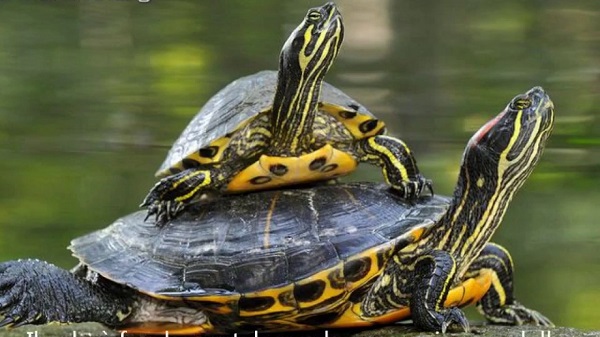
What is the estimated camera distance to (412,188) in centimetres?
271

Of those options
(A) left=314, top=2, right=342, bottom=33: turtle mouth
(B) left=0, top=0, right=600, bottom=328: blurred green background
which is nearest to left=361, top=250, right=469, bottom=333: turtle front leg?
(A) left=314, top=2, right=342, bottom=33: turtle mouth

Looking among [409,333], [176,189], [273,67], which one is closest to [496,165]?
[409,333]

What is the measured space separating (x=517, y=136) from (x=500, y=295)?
0.79 m

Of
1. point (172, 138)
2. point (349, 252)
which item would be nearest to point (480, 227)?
point (349, 252)

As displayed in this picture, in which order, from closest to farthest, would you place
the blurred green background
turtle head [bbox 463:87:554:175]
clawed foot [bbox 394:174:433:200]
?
1. turtle head [bbox 463:87:554:175]
2. clawed foot [bbox 394:174:433:200]
3. the blurred green background

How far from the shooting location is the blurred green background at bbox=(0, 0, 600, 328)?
16.5 feet

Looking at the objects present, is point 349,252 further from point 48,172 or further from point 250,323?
point 48,172

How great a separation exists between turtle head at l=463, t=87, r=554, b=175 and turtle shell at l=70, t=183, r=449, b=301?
0.29 metres

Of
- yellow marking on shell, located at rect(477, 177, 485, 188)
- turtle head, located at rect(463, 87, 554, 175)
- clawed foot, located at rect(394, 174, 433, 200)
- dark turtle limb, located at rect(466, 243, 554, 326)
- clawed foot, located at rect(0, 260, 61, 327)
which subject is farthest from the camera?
dark turtle limb, located at rect(466, 243, 554, 326)

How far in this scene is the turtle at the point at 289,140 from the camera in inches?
104

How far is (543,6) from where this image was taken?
5.12m

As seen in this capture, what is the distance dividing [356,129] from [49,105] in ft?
12.8

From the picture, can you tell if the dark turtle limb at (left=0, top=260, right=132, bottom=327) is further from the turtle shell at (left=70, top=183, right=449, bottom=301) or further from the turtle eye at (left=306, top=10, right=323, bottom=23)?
the turtle eye at (left=306, top=10, right=323, bottom=23)

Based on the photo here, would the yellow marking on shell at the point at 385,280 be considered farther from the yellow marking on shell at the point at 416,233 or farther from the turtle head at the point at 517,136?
the turtle head at the point at 517,136
